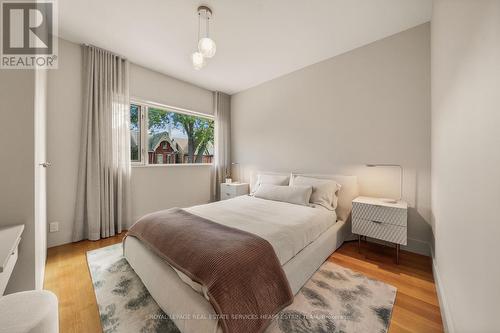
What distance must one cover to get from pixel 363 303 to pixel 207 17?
303 cm

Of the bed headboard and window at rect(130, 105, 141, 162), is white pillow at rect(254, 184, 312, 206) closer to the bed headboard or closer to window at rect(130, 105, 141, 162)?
the bed headboard

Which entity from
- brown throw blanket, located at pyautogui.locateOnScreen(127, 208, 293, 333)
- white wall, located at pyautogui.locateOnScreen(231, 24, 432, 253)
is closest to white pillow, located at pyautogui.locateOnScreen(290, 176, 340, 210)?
white wall, located at pyautogui.locateOnScreen(231, 24, 432, 253)

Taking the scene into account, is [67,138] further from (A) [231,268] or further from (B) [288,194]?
(B) [288,194]

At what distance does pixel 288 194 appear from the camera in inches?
104

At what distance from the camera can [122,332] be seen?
1217mm

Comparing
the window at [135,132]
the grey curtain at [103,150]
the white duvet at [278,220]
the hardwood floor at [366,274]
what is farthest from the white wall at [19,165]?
the window at [135,132]

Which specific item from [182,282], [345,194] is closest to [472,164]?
[182,282]

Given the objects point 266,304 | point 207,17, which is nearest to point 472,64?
point 266,304

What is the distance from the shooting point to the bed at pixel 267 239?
44.8 inches

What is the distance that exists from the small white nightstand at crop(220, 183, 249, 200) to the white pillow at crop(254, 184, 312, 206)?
0.92 metres

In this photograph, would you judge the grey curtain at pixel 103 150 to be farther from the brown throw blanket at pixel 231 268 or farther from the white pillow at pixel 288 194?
the white pillow at pixel 288 194

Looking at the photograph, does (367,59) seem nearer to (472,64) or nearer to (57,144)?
(472,64)

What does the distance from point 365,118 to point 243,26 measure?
1927mm

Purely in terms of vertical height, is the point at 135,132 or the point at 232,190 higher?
the point at 135,132
